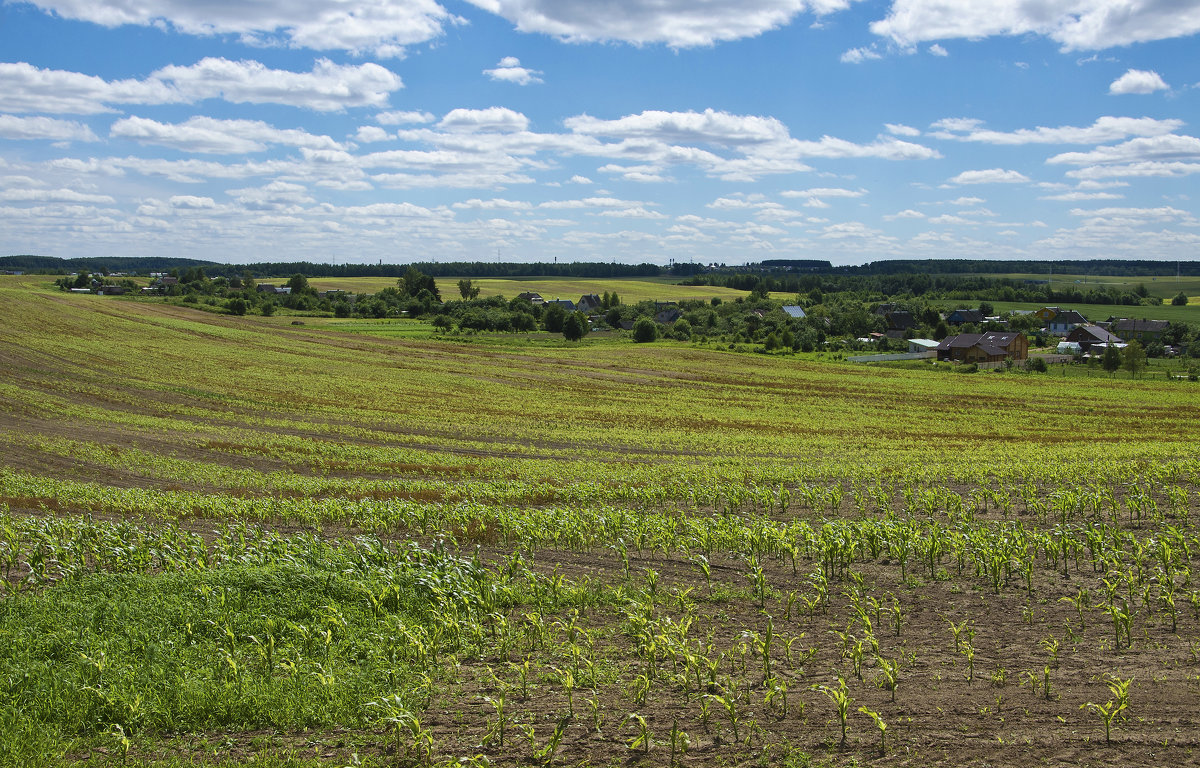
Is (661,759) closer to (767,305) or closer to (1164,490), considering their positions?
(1164,490)

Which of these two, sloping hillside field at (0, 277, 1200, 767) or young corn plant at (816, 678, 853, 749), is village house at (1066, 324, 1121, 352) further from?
young corn plant at (816, 678, 853, 749)

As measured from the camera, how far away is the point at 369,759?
23.0 feet

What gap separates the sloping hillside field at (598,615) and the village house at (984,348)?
6557 centimetres

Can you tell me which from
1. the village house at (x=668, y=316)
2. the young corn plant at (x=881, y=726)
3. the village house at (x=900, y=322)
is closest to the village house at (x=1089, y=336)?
the village house at (x=900, y=322)

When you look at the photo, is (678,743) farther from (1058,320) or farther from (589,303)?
(589,303)

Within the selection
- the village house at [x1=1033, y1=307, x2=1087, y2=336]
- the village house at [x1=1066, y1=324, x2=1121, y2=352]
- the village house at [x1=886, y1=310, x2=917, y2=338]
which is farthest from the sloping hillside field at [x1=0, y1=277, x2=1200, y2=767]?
the village house at [x1=1033, y1=307, x2=1087, y2=336]

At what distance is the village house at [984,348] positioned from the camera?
88.2 m

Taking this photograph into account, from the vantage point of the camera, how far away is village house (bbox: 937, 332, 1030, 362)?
88.2 m

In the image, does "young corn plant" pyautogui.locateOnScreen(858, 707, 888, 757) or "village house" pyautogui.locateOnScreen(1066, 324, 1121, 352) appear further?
"village house" pyautogui.locateOnScreen(1066, 324, 1121, 352)

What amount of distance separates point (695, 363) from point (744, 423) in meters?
36.0

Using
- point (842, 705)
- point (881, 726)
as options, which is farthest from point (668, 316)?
point (881, 726)

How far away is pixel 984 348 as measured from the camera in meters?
88.4

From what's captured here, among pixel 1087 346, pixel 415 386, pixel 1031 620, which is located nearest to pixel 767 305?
pixel 1087 346

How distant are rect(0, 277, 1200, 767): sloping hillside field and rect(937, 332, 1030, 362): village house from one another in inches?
2582
